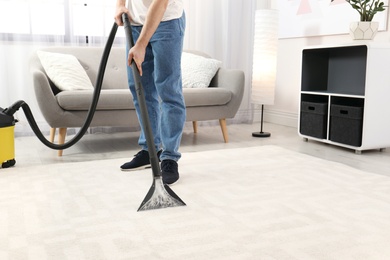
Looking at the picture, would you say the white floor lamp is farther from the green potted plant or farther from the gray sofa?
the green potted plant

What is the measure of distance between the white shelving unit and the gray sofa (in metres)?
0.56

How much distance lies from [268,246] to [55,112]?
1.78m

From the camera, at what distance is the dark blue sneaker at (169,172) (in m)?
1.96

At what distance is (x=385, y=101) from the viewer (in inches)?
110

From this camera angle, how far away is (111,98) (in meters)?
2.76

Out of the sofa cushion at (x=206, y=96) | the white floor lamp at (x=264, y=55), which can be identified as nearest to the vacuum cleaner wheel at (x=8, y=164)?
the sofa cushion at (x=206, y=96)

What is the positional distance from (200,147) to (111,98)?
724 millimetres

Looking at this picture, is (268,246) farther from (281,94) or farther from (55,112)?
(281,94)

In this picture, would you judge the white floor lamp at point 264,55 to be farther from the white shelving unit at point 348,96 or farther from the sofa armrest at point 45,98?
the sofa armrest at point 45,98

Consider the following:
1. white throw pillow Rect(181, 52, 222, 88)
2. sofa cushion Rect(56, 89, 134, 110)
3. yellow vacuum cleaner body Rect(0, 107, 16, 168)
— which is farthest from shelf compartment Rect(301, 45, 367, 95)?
yellow vacuum cleaner body Rect(0, 107, 16, 168)

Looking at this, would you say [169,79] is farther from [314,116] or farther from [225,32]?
[225,32]

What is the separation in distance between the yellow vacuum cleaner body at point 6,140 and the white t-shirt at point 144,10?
864 millimetres

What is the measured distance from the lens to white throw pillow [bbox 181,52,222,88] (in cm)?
333

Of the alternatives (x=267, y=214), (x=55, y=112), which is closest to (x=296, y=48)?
(x=55, y=112)
